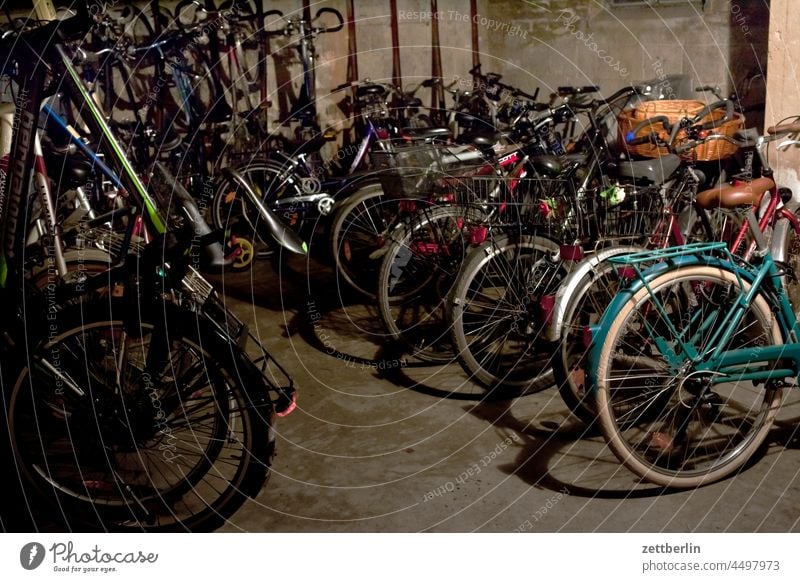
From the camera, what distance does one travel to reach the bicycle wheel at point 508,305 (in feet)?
11.5

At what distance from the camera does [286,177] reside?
524 cm

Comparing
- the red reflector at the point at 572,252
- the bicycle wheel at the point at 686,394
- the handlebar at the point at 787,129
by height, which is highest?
the handlebar at the point at 787,129

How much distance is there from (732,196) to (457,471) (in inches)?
59.6

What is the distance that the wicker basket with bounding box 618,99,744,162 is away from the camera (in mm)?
3803

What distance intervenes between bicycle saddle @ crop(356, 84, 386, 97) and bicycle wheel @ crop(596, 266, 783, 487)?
2503 millimetres

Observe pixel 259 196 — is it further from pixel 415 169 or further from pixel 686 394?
pixel 686 394

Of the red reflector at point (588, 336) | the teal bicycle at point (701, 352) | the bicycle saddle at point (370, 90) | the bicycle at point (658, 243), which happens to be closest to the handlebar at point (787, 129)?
the bicycle at point (658, 243)

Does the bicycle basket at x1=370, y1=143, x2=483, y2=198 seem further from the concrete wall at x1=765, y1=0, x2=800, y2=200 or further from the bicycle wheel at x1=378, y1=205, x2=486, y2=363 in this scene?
the concrete wall at x1=765, y1=0, x2=800, y2=200

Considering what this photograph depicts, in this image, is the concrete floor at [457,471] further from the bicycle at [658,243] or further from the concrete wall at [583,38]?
the concrete wall at [583,38]

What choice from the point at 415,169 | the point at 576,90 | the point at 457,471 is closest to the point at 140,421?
the point at 457,471

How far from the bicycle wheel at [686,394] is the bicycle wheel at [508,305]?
43 centimetres

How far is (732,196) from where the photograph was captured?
313 cm
